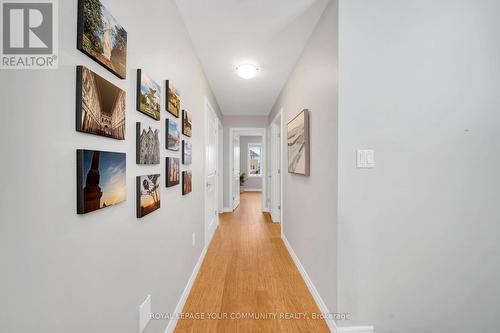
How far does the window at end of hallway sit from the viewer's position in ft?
29.7

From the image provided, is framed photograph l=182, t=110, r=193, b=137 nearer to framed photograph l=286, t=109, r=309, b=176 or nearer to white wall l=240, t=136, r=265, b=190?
framed photograph l=286, t=109, r=309, b=176

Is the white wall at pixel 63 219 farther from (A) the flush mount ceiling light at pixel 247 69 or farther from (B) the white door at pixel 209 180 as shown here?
(B) the white door at pixel 209 180

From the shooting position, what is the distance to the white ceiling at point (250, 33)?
5.53 ft

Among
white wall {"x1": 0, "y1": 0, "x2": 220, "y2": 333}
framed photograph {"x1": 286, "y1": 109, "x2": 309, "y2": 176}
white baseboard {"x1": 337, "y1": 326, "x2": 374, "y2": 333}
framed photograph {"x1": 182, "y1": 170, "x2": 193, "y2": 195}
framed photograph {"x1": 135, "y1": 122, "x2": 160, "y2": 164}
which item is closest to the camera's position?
white wall {"x1": 0, "y1": 0, "x2": 220, "y2": 333}

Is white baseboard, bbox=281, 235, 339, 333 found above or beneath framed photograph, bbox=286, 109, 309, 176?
beneath

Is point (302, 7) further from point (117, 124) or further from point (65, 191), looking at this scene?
point (65, 191)

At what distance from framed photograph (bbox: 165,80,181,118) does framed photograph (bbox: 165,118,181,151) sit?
0.08 metres

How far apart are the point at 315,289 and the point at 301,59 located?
2.32 metres

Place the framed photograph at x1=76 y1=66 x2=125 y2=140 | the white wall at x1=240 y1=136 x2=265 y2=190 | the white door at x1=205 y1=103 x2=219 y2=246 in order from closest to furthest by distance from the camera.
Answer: the framed photograph at x1=76 y1=66 x2=125 y2=140
the white door at x1=205 y1=103 x2=219 y2=246
the white wall at x1=240 y1=136 x2=265 y2=190

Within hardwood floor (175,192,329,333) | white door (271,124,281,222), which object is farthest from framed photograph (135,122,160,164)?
white door (271,124,281,222)

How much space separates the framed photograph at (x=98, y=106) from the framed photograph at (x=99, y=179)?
84 millimetres

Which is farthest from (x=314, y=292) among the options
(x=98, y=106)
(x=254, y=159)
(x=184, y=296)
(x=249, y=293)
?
(x=254, y=159)

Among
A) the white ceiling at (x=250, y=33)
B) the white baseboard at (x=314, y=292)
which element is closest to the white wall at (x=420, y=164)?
the white baseboard at (x=314, y=292)

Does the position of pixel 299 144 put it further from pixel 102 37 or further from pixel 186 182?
pixel 102 37
